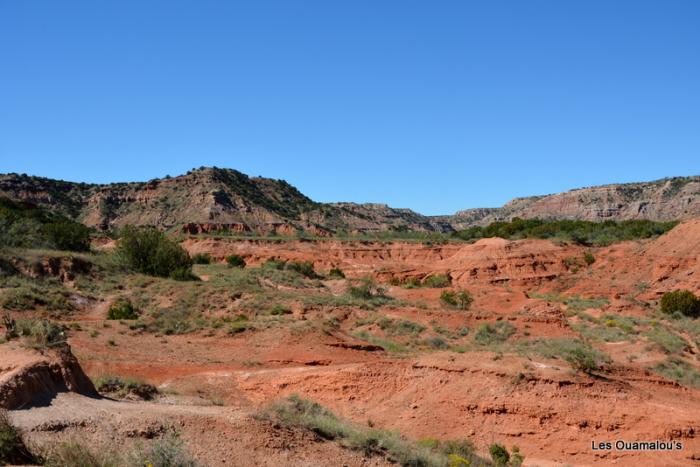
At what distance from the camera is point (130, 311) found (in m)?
28.5

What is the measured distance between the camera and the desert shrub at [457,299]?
36006 mm

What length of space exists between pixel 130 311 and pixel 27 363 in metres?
18.9

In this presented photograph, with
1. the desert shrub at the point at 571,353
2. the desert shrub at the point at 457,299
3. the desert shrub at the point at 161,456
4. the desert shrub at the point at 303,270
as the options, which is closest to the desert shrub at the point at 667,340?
the desert shrub at the point at 571,353

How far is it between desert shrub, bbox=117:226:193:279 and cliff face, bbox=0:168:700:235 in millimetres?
45092

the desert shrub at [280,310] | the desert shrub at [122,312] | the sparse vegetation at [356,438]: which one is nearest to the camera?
the sparse vegetation at [356,438]

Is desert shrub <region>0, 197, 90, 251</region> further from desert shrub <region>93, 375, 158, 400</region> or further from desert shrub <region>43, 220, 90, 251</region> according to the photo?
desert shrub <region>93, 375, 158, 400</region>

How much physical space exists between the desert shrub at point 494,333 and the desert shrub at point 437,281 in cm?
2161

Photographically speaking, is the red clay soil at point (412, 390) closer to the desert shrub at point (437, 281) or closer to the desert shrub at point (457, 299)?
the desert shrub at point (457, 299)

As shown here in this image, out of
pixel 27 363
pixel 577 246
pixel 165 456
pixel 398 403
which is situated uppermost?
pixel 577 246

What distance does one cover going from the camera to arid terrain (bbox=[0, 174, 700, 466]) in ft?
32.2

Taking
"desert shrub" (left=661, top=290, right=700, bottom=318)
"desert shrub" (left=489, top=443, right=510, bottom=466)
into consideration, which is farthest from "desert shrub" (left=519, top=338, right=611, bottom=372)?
"desert shrub" (left=661, top=290, right=700, bottom=318)

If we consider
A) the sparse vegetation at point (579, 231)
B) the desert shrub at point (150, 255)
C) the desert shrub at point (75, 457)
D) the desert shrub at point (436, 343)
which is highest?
the sparse vegetation at point (579, 231)

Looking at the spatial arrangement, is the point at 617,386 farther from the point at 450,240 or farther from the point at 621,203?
the point at 621,203

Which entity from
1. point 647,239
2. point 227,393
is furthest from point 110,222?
point 227,393
